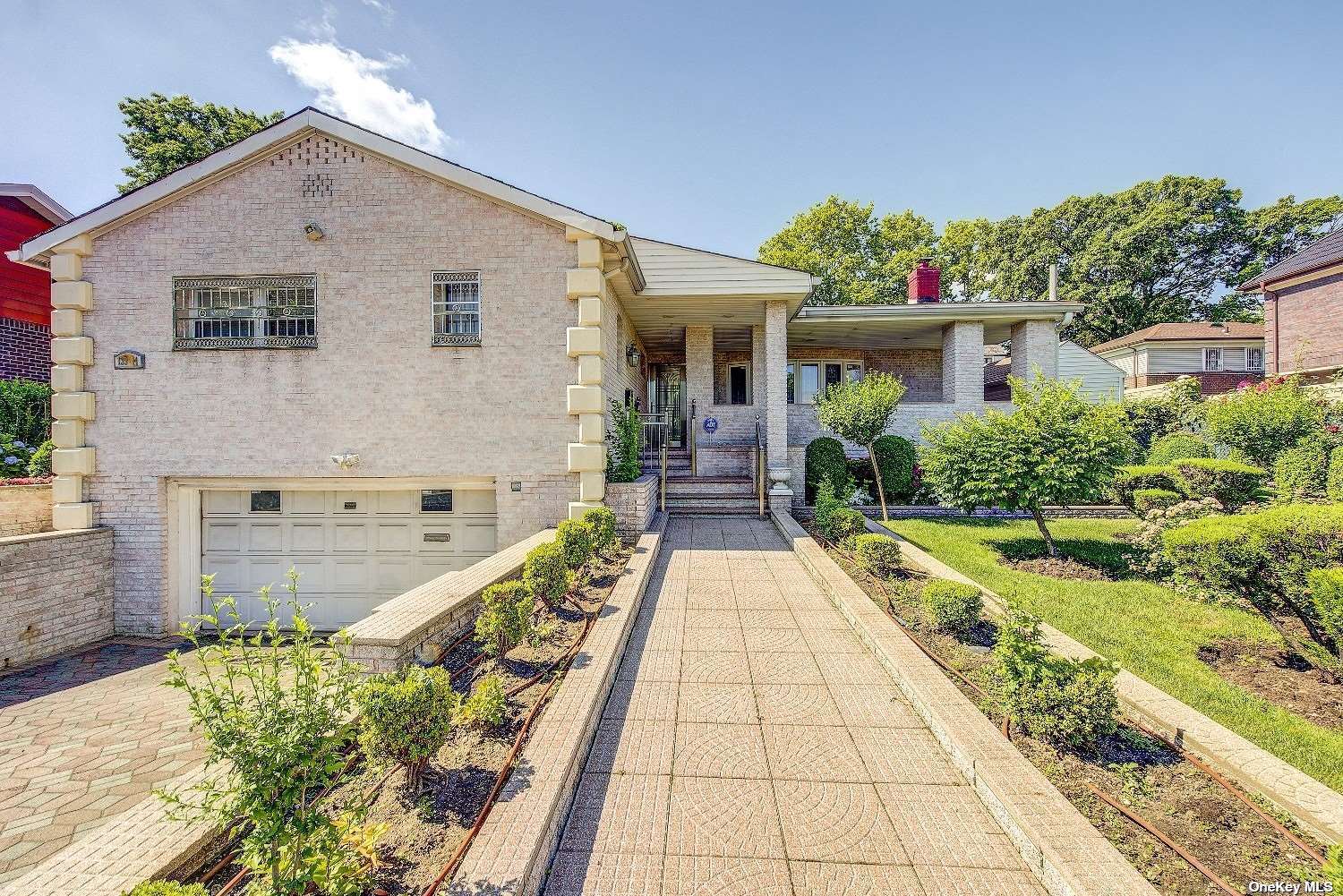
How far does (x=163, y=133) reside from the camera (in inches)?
805

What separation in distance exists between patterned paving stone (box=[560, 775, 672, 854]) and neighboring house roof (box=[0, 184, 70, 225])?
17428 mm

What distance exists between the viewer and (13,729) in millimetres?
5172

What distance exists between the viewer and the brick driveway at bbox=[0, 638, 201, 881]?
3.77 m

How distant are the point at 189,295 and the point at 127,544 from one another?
398 centimetres

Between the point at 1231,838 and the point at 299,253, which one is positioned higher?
the point at 299,253

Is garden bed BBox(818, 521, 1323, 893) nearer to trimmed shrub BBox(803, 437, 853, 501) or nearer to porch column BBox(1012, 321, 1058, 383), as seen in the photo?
trimmed shrub BBox(803, 437, 853, 501)

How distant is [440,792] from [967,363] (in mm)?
13968

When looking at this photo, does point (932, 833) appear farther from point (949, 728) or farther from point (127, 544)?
point (127, 544)

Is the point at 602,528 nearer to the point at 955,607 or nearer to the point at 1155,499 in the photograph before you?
the point at 955,607

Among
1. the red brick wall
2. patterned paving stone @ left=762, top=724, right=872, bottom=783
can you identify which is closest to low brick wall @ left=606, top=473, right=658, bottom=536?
patterned paving stone @ left=762, top=724, right=872, bottom=783

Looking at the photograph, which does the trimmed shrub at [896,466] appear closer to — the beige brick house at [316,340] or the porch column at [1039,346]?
the porch column at [1039,346]

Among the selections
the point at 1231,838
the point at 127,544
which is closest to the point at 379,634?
the point at 1231,838

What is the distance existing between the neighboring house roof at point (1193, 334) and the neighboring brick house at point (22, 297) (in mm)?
35352

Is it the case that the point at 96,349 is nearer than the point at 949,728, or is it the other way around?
the point at 949,728
